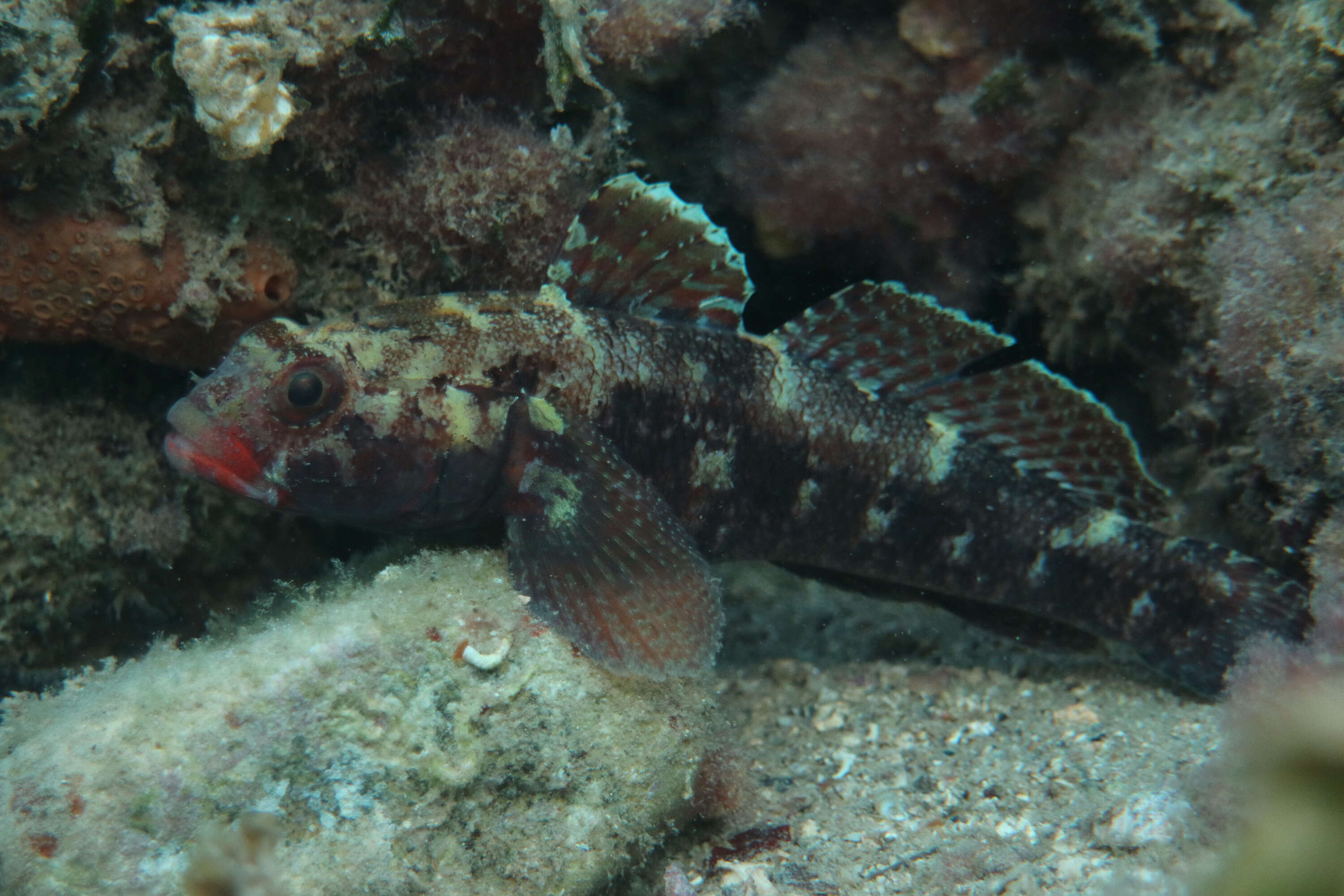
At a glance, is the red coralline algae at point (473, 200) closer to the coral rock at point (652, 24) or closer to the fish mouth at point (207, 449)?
the coral rock at point (652, 24)

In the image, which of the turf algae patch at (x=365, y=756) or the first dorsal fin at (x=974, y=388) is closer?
the turf algae patch at (x=365, y=756)

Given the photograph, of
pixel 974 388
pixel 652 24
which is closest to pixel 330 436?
pixel 652 24

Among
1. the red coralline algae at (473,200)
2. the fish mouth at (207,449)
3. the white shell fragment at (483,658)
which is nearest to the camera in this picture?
the white shell fragment at (483,658)

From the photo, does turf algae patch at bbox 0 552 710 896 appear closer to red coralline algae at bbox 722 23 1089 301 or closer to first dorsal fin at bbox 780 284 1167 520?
first dorsal fin at bbox 780 284 1167 520

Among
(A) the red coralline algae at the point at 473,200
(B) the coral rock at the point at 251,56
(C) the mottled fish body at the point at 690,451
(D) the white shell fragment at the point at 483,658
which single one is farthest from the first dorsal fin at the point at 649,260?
(D) the white shell fragment at the point at 483,658

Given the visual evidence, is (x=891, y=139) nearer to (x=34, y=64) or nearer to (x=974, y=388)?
(x=974, y=388)

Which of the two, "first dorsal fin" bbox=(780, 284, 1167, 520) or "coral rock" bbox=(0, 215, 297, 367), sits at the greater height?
"first dorsal fin" bbox=(780, 284, 1167, 520)

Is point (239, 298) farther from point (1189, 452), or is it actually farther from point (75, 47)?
point (1189, 452)

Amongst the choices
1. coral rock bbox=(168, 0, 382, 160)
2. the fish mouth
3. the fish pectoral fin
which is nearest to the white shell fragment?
the fish pectoral fin
